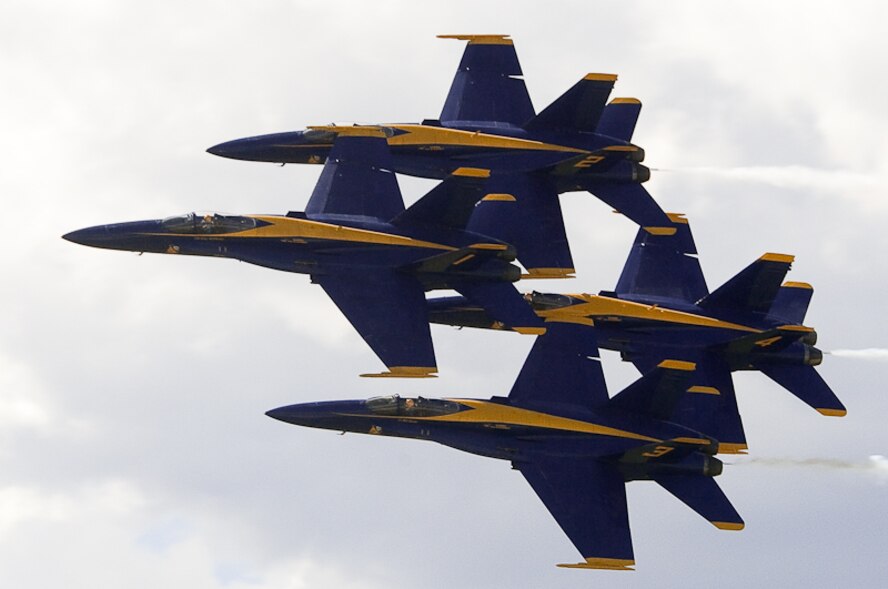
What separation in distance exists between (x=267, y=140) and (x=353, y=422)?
13112 mm

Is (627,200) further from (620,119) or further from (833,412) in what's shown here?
(833,412)

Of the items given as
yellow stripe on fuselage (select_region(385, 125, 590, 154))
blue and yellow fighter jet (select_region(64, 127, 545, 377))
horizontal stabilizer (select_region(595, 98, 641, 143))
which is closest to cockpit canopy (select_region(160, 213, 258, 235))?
blue and yellow fighter jet (select_region(64, 127, 545, 377))

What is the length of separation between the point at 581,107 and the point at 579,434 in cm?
1348

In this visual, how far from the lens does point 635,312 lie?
308ft

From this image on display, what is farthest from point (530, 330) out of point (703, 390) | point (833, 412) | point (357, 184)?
point (833, 412)

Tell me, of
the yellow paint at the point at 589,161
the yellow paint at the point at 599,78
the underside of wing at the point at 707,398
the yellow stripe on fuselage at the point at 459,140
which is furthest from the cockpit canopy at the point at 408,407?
the yellow paint at the point at 599,78

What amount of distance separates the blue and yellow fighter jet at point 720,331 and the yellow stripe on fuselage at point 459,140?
542cm

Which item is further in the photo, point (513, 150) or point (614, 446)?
point (513, 150)

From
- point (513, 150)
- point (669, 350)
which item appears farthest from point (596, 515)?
point (513, 150)

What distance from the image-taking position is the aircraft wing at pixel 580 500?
8806 cm

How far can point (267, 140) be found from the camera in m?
95.8

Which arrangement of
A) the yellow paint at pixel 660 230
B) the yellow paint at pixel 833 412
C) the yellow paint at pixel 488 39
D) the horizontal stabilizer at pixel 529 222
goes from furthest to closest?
the yellow paint at pixel 488 39 < the yellow paint at pixel 660 230 < the horizontal stabilizer at pixel 529 222 < the yellow paint at pixel 833 412

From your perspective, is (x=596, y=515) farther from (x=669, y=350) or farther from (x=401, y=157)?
(x=401, y=157)

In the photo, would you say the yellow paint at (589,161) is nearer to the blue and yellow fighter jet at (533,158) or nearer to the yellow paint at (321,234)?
the blue and yellow fighter jet at (533,158)
